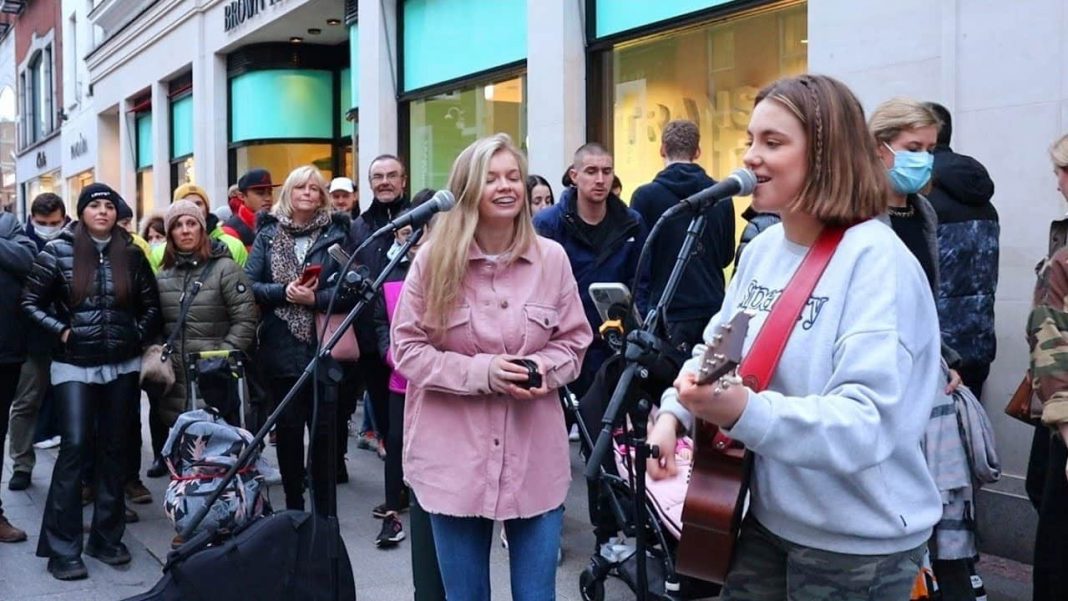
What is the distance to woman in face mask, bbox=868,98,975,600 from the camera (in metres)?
4.03

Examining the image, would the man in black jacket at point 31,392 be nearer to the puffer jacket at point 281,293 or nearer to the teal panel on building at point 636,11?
the puffer jacket at point 281,293

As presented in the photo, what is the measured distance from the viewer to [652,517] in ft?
14.9

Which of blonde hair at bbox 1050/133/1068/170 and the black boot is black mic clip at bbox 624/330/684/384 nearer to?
blonde hair at bbox 1050/133/1068/170

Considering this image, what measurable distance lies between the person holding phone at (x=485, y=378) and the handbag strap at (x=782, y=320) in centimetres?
117

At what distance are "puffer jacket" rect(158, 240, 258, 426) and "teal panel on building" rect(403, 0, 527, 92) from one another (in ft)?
16.7

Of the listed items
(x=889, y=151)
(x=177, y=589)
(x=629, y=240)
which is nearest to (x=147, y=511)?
(x=177, y=589)

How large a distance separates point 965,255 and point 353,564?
11.4ft

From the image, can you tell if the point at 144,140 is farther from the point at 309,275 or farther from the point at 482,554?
the point at 482,554

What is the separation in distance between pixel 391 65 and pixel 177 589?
993 cm

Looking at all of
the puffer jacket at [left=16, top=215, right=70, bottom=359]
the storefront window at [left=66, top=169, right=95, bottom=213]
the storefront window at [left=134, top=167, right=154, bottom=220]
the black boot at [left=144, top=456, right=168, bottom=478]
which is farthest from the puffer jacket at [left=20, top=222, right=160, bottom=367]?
the storefront window at [left=66, top=169, right=95, bottom=213]

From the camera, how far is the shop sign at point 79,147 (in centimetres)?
2905

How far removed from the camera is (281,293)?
6.13 meters

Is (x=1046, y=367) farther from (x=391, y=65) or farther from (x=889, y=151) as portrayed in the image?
(x=391, y=65)

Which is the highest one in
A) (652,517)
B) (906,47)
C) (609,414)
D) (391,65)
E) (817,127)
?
(391,65)
